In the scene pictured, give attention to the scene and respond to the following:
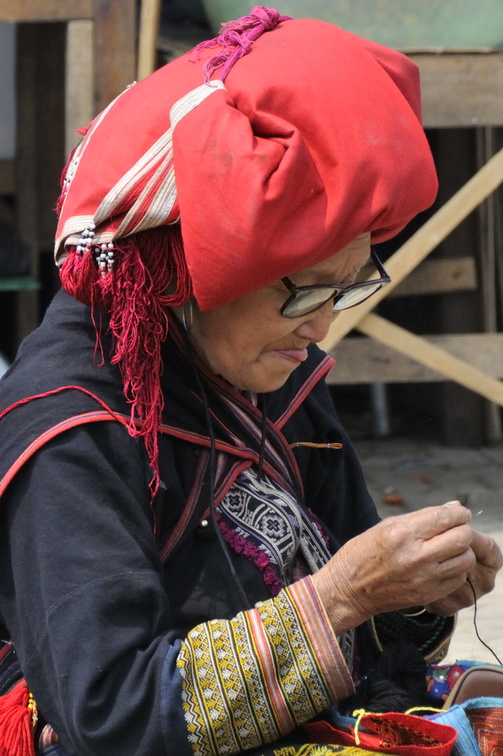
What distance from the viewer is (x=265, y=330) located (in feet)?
5.48

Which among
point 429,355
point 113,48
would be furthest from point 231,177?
point 429,355

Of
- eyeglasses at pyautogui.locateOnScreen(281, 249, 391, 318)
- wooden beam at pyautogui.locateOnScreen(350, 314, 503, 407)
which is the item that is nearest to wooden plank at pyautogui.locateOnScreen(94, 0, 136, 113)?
wooden beam at pyautogui.locateOnScreen(350, 314, 503, 407)

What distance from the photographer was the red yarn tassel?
5.02 feet

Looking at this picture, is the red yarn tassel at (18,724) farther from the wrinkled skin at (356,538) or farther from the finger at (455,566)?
the finger at (455,566)

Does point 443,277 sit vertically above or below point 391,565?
below

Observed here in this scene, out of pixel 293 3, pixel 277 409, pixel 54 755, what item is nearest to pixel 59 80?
pixel 293 3

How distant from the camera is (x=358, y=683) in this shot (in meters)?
1.85

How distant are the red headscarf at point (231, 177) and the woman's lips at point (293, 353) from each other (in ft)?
0.82

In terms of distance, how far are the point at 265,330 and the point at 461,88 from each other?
2507 millimetres

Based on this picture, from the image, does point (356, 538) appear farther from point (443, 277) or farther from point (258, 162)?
point (443, 277)

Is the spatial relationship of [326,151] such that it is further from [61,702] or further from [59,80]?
[59,80]

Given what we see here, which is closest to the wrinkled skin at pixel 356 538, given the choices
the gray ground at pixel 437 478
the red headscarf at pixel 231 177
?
the red headscarf at pixel 231 177

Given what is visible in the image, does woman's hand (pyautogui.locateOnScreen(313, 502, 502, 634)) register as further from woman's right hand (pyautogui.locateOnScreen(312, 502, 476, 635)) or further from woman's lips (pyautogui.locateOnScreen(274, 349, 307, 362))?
woman's lips (pyautogui.locateOnScreen(274, 349, 307, 362))

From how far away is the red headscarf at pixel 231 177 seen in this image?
4.69 feet
